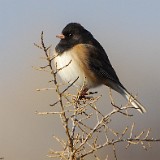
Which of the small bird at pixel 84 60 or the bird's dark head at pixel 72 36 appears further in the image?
the bird's dark head at pixel 72 36

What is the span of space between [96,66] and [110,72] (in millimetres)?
162

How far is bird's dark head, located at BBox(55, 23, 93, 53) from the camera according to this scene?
4156mm

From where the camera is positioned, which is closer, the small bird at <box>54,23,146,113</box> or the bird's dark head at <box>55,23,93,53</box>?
the small bird at <box>54,23,146,113</box>

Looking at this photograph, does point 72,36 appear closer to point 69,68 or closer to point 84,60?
point 84,60

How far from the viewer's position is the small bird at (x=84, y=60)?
13.1 ft

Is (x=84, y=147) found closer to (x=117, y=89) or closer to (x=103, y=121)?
(x=103, y=121)

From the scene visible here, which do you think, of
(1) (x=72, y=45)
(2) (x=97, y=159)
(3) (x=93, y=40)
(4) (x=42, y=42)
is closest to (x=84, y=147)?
(2) (x=97, y=159)

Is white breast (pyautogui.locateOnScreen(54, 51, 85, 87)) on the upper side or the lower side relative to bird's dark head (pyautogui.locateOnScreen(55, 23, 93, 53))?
lower

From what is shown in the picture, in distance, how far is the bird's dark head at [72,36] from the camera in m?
4.16

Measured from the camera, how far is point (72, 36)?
4.30 m

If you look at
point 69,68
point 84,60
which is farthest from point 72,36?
point 69,68

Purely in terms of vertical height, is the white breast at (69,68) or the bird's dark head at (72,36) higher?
the bird's dark head at (72,36)

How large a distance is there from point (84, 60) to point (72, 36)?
244 millimetres

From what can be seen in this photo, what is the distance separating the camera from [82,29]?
440 cm
